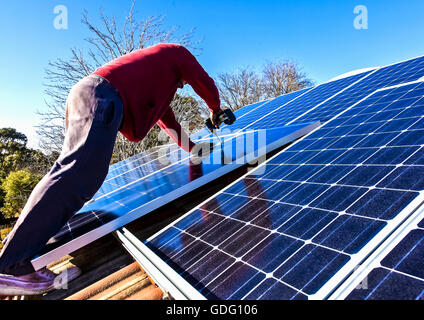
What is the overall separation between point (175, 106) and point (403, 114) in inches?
793

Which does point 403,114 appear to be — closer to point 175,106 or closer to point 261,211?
point 261,211

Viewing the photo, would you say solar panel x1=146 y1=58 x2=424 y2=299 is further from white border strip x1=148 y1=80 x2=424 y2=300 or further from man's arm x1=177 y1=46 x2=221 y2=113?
man's arm x1=177 y1=46 x2=221 y2=113

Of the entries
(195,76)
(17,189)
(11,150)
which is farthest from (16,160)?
(195,76)

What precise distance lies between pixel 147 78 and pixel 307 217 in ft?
6.77

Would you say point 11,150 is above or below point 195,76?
below

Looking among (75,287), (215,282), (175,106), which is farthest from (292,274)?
(175,106)

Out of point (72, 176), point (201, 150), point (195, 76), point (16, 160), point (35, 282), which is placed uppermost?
point (195, 76)

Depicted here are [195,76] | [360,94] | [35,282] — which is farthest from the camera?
[360,94]

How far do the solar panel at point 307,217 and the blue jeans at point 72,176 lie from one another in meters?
0.83

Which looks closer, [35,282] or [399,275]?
[399,275]

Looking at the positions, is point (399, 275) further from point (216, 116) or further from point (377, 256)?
point (216, 116)

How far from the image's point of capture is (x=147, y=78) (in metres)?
2.66

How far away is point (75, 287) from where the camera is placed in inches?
100

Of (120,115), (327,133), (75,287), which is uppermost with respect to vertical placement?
(120,115)
